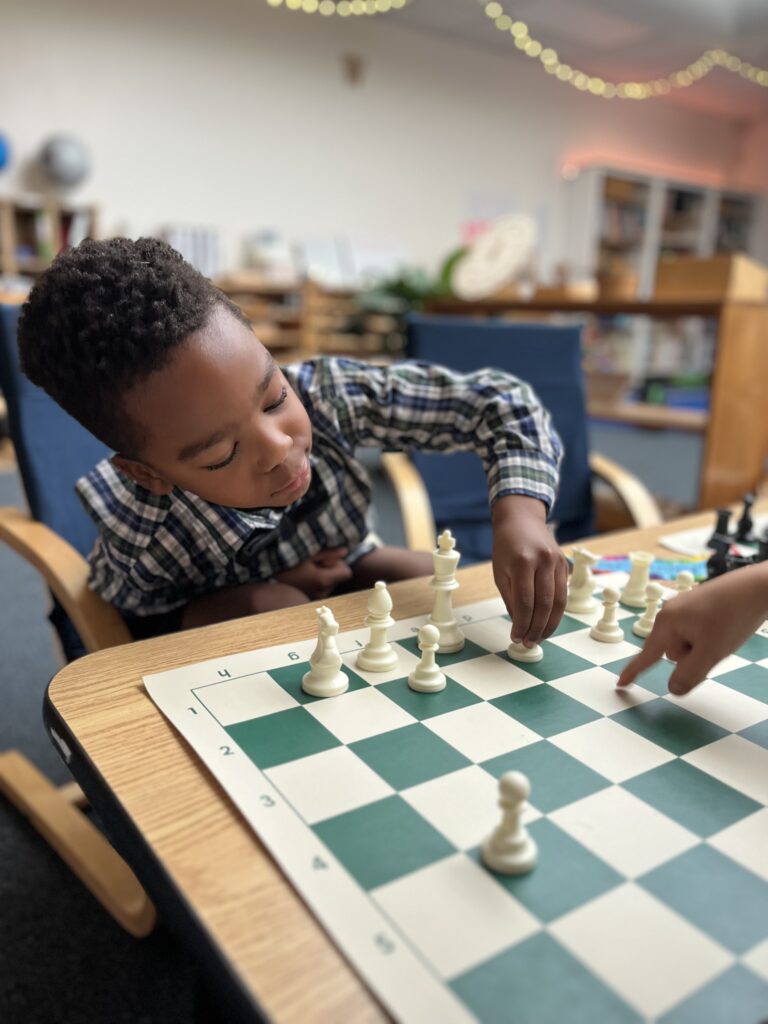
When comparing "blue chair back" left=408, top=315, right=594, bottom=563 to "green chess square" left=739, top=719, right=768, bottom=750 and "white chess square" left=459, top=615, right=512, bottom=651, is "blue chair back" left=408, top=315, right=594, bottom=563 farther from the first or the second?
"green chess square" left=739, top=719, right=768, bottom=750

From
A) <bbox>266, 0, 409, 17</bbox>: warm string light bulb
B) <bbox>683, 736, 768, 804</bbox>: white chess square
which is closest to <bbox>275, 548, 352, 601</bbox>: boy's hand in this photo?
<bbox>683, 736, 768, 804</bbox>: white chess square

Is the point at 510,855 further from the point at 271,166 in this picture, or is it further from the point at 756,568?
the point at 271,166

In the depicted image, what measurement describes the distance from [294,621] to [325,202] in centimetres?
557

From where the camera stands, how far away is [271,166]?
18.0 feet

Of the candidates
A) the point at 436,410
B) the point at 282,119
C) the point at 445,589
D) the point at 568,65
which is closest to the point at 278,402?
the point at 445,589

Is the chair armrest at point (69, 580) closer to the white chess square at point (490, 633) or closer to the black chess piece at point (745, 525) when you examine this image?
the white chess square at point (490, 633)

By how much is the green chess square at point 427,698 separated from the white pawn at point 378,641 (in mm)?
24

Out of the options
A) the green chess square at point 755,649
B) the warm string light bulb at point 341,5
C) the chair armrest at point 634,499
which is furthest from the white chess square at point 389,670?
the warm string light bulb at point 341,5

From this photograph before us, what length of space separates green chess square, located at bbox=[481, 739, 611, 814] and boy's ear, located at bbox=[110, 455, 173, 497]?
445mm

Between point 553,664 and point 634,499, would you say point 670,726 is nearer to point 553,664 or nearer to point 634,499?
point 553,664

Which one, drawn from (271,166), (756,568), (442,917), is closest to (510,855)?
(442,917)

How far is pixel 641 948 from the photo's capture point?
0.39m

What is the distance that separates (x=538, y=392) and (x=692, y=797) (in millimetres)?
1375

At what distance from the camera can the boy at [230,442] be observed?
2.25 feet
